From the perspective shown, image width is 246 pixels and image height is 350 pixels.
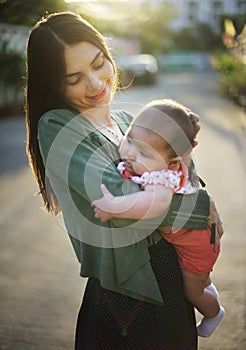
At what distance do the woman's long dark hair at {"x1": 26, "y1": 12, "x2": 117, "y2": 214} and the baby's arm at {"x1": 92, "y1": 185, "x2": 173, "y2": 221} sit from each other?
300mm

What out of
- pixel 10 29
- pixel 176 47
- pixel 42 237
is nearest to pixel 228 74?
pixel 10 29

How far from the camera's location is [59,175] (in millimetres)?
1659

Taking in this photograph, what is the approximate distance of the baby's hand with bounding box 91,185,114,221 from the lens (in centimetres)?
157

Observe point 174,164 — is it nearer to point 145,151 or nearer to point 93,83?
point 145,151

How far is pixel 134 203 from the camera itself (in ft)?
5.16

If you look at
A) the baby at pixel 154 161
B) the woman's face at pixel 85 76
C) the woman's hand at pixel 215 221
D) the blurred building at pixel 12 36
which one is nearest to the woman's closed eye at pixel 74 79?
the woman's face at pixel 85 76

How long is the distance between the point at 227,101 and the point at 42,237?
12.9 metres

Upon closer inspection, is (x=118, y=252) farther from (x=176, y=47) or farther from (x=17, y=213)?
(x=176, y=47)

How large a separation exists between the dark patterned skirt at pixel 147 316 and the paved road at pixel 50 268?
0.70 metres

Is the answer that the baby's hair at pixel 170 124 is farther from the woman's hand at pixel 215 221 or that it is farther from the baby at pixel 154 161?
the woman's hand at pixel 215 221

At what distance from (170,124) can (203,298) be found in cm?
60

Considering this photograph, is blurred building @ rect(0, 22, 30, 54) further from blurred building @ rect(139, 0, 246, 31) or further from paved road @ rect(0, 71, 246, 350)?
blurred building @ rect(139, 0, 246, 31)

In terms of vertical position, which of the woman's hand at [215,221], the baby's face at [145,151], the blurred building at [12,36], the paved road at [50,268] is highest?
the baby's face at [145,151]

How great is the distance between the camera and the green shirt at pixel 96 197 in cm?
160
